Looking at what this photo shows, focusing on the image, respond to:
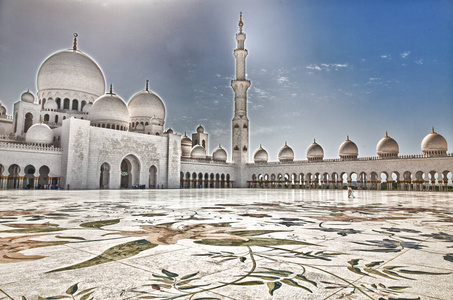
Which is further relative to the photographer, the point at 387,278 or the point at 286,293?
the point at 387,278

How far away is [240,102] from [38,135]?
2002 cm

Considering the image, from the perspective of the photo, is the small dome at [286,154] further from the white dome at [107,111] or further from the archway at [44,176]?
the archway at [44,176]

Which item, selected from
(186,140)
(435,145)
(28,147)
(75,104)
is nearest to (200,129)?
(186,140)

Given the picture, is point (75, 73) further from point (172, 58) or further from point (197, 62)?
point (197, 62)

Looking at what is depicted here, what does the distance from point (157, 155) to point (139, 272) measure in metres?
25.2

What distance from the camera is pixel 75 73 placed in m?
26.0

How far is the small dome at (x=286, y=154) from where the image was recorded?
108ft

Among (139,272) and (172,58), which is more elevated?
(172,58)

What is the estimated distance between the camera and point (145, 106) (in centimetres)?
3019

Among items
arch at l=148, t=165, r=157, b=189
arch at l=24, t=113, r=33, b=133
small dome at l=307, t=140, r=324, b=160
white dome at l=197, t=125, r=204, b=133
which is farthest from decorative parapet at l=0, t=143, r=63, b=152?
small dome at l=307, t=140, r=324, b=160

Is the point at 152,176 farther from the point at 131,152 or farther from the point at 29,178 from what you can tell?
the point at 29,178

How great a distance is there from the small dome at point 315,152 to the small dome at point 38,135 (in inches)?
928

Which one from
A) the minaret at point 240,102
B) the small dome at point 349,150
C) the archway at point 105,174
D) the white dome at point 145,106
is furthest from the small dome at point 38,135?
the small dome at point 349,150

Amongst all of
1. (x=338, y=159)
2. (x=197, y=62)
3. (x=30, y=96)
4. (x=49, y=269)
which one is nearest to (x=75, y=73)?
(x=30, y=96)
